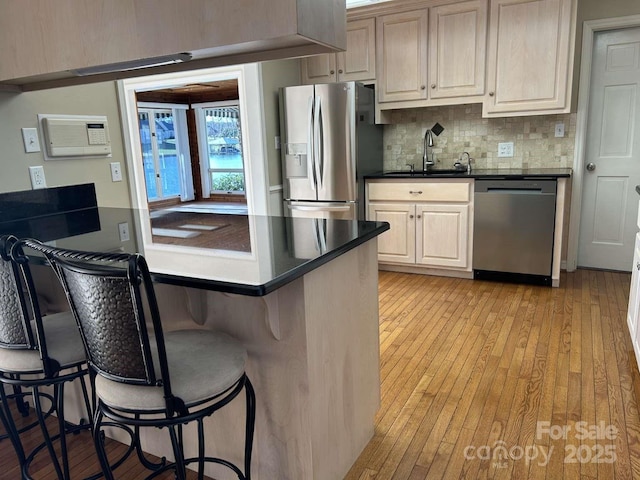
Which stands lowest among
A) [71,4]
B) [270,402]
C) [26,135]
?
[270,402]

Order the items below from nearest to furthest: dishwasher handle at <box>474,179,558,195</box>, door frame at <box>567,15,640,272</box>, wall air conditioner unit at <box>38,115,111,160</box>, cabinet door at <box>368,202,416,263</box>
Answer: wall air conditioner unit at <box>38,115,111,160</box> → dishwasher handle at <box>474,179,558,195</box> → door frame at <box>567,15,640,272</box> → cabinet door at <box>368,202,416,263</box>

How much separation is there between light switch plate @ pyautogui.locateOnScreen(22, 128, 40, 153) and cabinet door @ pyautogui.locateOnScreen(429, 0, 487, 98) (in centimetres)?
303

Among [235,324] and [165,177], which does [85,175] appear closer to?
[235,324]

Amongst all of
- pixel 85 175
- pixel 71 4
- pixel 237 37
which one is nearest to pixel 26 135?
pixel 85 175

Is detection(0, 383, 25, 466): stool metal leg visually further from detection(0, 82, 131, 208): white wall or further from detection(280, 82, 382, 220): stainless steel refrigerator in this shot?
detection(280, 82, 382, 220): stainless steel refrigerator

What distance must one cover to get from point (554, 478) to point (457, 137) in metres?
3.22

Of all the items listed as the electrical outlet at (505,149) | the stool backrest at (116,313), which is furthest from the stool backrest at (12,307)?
the electrical outlet at (505,149)

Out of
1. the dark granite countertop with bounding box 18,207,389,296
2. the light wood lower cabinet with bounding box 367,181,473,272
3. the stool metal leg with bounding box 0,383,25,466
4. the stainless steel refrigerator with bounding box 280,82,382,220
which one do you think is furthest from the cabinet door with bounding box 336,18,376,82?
the stool metal leg with bounding box 0,383,25,466

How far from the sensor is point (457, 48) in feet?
12.6

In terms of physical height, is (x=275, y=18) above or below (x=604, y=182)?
above

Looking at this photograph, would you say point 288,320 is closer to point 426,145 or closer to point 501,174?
point 501,174

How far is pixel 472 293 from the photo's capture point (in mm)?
3646

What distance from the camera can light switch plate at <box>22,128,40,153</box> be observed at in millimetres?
2271

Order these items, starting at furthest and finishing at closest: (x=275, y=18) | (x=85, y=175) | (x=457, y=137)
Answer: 1. (x=457, y=137)
2. (x=85, y=175)
3. (x=275, y=18)
